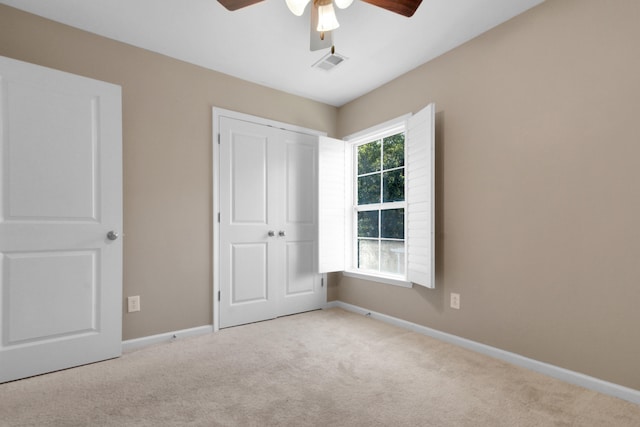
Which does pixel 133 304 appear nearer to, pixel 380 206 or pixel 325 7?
pixel 380 206

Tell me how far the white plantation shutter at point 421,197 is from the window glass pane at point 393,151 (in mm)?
261

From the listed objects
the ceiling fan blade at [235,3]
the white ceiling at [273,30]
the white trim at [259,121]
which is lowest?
the white trim at [259,121]

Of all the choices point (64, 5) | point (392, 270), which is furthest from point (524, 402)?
point (64, 5)

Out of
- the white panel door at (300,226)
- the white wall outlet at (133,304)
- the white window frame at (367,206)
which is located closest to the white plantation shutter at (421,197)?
the white window frame at (367,206)

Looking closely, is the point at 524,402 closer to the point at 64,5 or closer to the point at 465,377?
the point at 465,377

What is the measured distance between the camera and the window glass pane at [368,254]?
3598 millimetres

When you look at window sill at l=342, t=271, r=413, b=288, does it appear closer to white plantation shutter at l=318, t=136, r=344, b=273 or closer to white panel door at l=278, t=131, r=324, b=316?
white plantation shutter at l=318, t=136, r=344, b=273

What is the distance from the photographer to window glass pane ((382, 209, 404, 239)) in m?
3.25

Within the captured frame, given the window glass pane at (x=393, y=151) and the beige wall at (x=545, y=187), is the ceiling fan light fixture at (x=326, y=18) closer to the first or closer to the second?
the beige wall at (x=545, y=187)

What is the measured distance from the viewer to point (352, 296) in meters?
3.77

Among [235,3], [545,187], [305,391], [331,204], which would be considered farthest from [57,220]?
[545,187]

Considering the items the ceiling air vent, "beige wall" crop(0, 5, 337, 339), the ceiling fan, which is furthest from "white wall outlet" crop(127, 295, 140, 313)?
the ceiling air vent

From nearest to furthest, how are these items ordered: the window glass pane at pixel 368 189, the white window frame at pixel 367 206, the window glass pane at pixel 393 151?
the white window frame at pixel 367 206, the window glass pane at pixel 393 151, the window glass pane at pixel 368 189

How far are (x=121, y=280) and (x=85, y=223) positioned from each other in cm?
48
